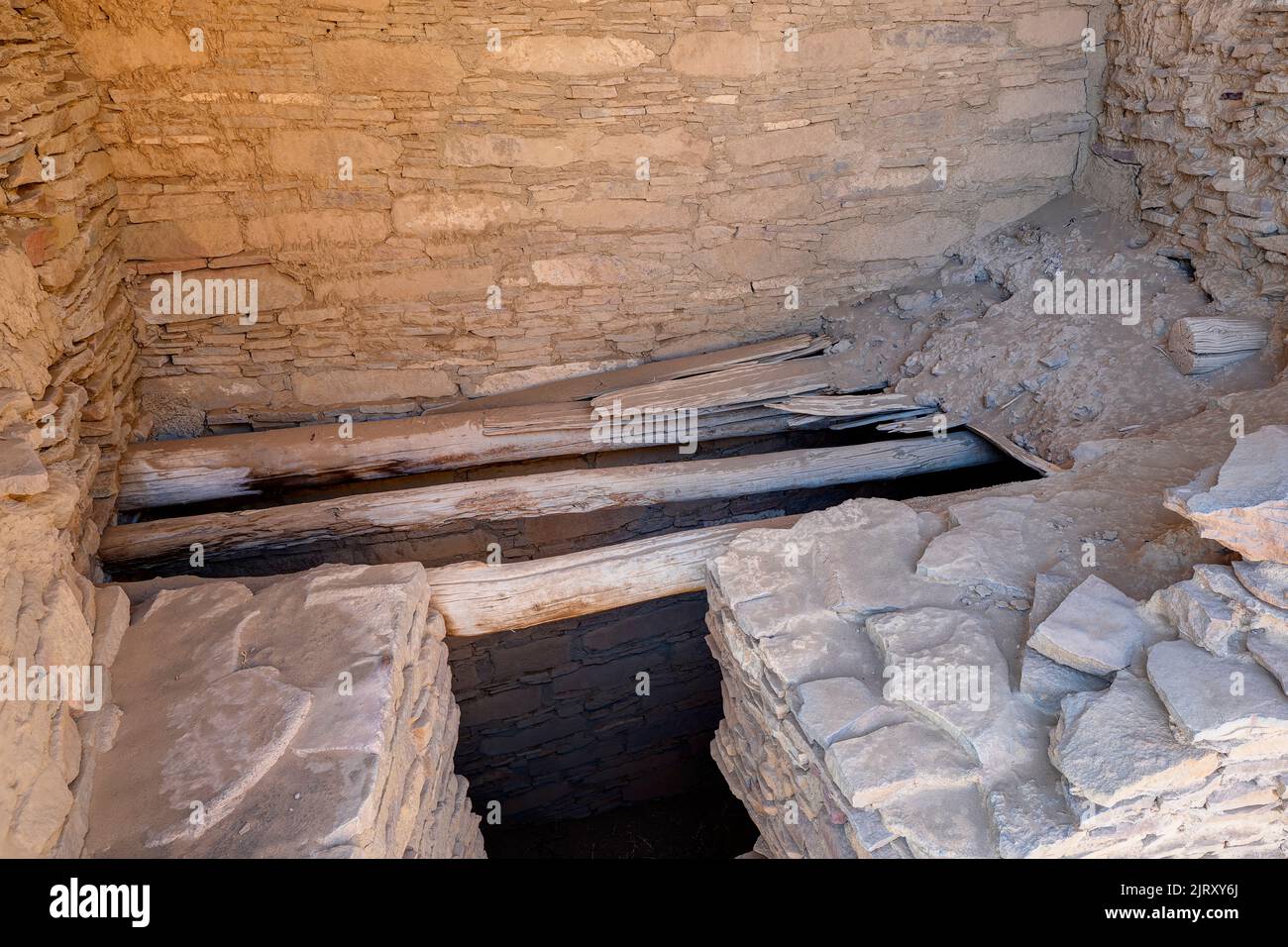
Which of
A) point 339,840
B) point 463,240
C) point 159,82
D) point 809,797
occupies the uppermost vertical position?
point 159,82

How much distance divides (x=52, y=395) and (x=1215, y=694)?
367cm

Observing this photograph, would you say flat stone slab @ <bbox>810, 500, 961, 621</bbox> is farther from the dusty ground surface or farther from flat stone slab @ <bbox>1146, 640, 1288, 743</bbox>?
the dusty ground surface

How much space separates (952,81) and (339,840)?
4.26 m

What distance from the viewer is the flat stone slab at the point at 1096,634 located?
2348 mm

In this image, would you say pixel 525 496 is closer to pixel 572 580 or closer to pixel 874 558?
pixel 572 580

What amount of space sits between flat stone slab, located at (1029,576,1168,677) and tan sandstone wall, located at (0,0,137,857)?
2483 mm

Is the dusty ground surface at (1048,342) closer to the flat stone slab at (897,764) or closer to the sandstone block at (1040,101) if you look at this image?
the sandstone block at (1040,101)

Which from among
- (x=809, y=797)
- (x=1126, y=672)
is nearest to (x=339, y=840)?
(x=809, y=797)

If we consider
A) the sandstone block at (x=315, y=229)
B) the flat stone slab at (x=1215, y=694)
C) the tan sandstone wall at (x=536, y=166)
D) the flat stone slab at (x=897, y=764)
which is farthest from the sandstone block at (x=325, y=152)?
the flat stone slab at (x=1215, y=694)

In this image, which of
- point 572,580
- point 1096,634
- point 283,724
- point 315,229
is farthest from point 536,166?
point 1096,634

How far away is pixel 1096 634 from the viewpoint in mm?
2396

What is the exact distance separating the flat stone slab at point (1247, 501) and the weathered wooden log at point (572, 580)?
1.39 metres

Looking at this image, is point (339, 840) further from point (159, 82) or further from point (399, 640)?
point (159, 82)

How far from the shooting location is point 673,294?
4.59 m
